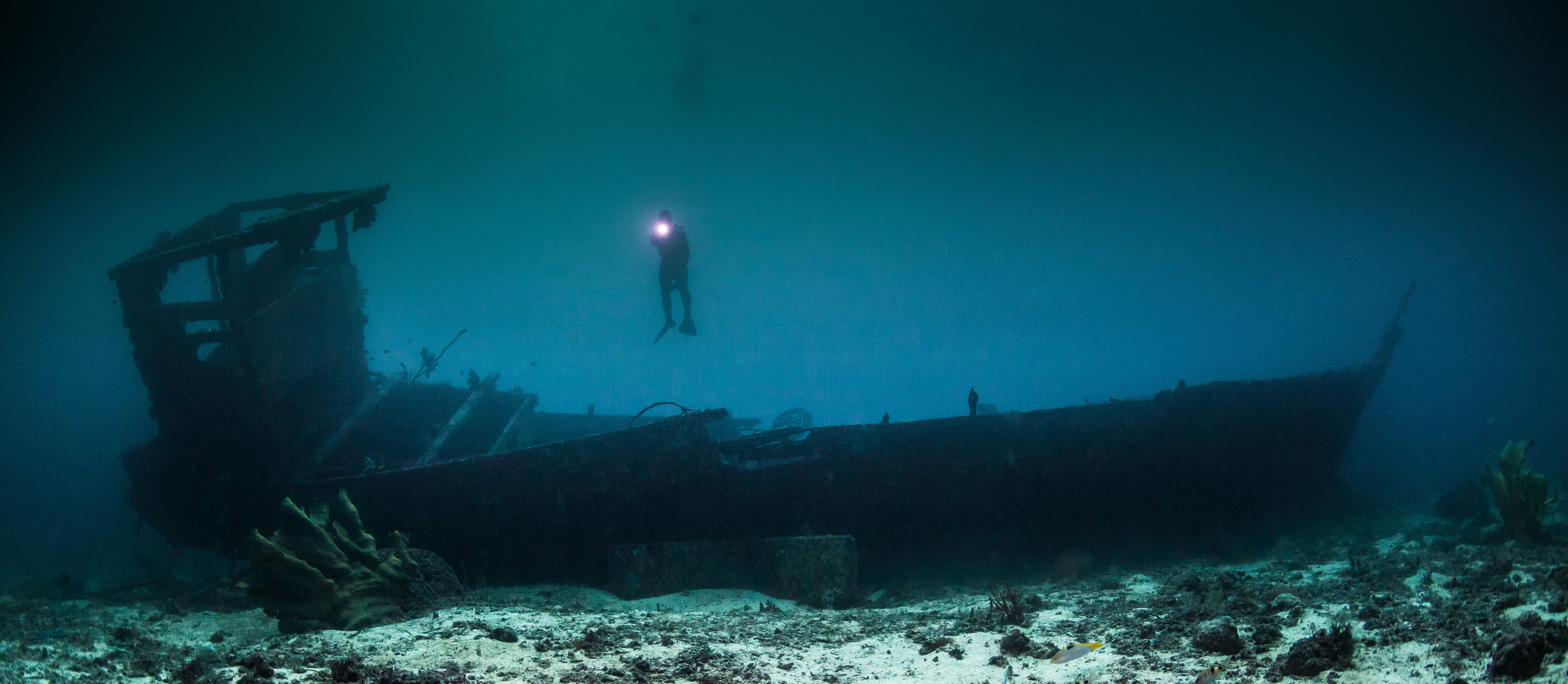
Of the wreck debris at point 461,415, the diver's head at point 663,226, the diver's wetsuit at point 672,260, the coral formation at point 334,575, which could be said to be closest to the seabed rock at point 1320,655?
the coral formation at point 334,575

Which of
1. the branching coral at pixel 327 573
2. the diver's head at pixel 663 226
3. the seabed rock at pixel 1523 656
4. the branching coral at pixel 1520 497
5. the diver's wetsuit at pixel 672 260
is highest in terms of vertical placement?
the diver's head at pixel 663 226

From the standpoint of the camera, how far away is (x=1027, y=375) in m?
121

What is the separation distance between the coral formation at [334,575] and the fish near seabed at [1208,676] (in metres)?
5.05

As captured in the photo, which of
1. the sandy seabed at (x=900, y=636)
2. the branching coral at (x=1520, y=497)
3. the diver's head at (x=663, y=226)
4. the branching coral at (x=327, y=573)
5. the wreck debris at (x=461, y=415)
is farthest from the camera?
the diver's head at (x=663, y=226)

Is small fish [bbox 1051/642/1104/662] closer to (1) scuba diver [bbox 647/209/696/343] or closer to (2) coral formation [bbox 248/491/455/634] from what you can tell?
(2) coral formation [bbox 248/491/455/634]

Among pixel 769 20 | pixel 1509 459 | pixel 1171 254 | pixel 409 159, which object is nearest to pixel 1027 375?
pixel 1171 254

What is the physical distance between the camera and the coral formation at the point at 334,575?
4.16 metres

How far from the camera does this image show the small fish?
3068 millimetres

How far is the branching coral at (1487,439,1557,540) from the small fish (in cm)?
627

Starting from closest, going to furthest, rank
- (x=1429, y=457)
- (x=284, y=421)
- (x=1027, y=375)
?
(x=284, y=421) → (x=1429, y=457) → (x=1027, y=375)

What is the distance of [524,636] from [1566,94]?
60201mm

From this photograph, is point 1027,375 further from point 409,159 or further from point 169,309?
point 169,309

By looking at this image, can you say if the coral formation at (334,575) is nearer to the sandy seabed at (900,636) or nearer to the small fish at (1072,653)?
the sandy seabed at (900,636)

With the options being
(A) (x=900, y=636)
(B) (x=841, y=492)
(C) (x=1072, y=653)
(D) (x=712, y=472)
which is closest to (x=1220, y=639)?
(C) (x=1072, y=653)
